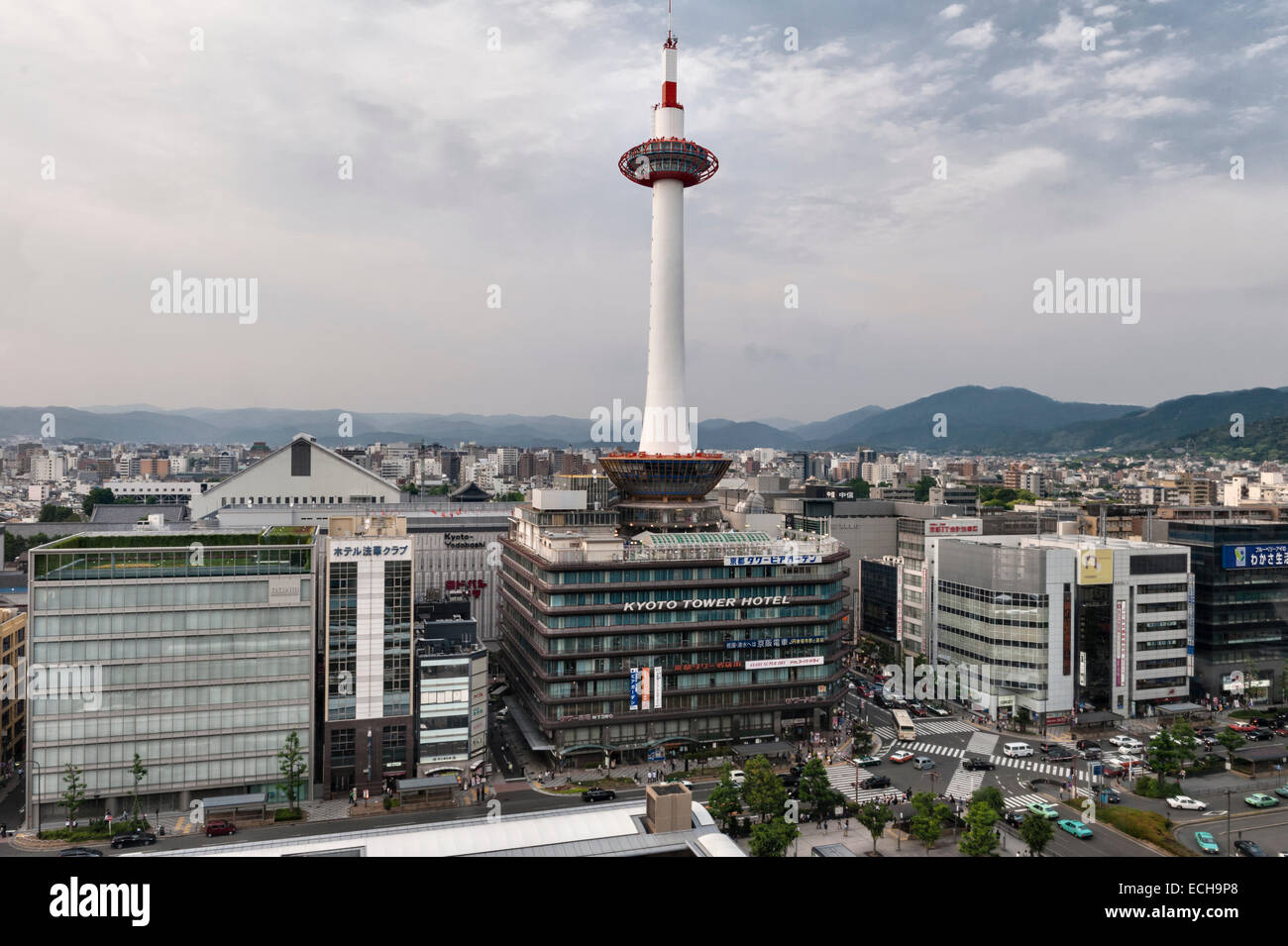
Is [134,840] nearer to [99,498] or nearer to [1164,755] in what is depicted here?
[1164,755]

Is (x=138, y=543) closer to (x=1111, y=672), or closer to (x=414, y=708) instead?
(x=414, y=708)

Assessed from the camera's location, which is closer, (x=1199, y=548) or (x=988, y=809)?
(x=988, y=809)

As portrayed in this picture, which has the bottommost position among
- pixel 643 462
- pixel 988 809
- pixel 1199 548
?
pixel 988 809

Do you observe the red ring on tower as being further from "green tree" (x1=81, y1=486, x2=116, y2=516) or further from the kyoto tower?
"green tree" (x1=81, y1=486, x2=116, y2=516)

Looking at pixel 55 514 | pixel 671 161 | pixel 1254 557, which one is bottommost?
pixel 55 514

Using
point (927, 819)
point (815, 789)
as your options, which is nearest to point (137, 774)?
point (815, 789)
